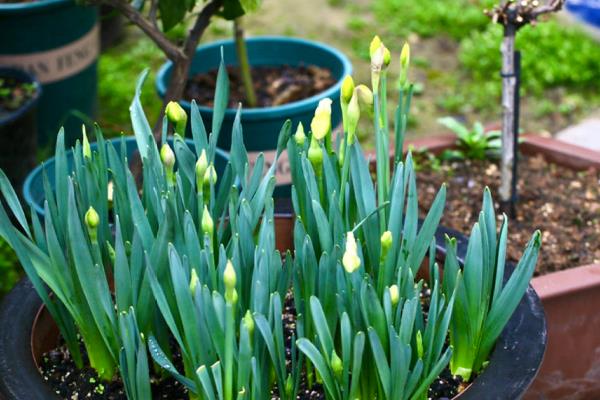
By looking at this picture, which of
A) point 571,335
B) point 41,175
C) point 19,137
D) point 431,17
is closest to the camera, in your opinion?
point 571,335

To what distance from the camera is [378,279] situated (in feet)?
4.51

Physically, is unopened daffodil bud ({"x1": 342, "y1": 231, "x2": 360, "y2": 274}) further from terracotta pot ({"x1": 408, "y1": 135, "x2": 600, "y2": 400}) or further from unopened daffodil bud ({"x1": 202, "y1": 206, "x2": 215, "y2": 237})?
terracotta pot ({"x1": 408, "y1": 135, "x2": 600, "y2": 400})

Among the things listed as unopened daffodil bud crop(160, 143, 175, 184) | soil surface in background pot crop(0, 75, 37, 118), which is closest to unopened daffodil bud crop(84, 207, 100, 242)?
unopened daffodil bud crop(160, 143, 175, 184)

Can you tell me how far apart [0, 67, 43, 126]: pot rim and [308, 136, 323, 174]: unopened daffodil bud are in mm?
1427

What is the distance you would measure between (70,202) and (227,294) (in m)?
0.27

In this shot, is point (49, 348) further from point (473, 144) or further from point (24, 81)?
point (24, 81)

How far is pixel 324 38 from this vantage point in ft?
13.2

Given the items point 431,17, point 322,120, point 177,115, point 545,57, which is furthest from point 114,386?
point 431,17

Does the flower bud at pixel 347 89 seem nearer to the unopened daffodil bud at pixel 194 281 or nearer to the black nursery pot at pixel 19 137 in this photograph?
the unopened daffodil bud at pixel 194 281

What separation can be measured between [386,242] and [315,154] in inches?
6.7

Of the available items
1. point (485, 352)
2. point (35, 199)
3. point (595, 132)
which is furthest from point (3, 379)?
point (595, 132)

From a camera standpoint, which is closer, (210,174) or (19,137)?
(210,174)

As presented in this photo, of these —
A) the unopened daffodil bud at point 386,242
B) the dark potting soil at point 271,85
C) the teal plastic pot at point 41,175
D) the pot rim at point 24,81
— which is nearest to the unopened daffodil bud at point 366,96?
the unopened daffodil bud at point 386,242

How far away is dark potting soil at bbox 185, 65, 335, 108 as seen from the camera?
2.66 m
